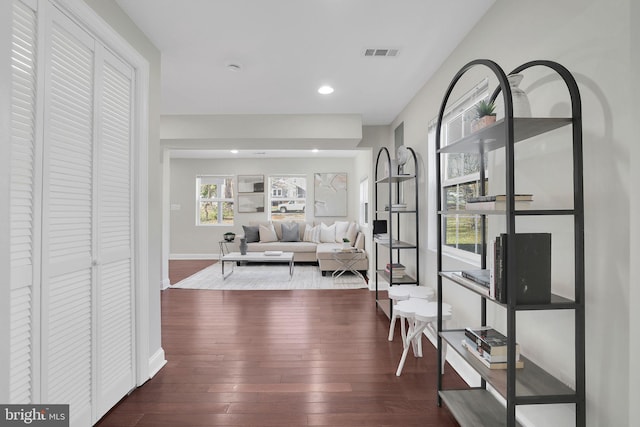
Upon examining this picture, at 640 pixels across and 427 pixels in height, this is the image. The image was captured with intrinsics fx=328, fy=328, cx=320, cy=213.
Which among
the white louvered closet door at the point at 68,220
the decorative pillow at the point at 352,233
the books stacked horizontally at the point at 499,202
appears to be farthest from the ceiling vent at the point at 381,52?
the decorative pillow at the point at 352,233

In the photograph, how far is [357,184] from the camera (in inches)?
313

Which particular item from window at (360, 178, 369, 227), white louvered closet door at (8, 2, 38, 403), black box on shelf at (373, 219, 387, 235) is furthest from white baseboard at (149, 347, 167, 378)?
window at (360, 178, 369, 227)

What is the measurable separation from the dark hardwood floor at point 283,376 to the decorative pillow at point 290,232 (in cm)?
380

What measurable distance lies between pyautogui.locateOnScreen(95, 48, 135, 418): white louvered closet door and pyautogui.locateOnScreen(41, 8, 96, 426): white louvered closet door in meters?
0.08

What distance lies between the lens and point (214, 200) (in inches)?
331

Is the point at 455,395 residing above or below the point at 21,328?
below

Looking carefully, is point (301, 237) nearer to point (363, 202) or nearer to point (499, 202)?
point (363, 202)

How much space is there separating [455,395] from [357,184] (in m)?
6.25

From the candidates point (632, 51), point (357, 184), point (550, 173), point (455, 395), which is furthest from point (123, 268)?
point (357, 184)

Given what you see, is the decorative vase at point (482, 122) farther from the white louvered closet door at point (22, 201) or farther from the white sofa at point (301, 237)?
the white sofa at point (301, 237)

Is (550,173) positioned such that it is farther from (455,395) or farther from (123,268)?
(123,268)

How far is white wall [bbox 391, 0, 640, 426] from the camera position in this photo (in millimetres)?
1189

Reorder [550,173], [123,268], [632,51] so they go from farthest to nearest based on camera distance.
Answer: [123,268], [550,173], [632,51]

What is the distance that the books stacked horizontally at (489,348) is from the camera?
1.58m
